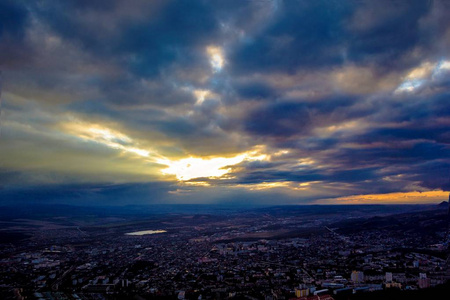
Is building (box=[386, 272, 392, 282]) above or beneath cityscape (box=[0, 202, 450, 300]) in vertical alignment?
above

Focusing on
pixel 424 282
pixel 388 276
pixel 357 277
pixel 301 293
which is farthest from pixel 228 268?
pixel 424 282

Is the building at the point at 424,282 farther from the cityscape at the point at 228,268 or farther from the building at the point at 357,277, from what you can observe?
the building at the point at 357,277

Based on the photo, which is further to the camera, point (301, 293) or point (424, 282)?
point (424, 282)

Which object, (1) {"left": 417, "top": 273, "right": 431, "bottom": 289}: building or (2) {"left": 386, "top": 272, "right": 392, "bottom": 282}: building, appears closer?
(1) {"left": 417, "top": 273, "right": 431, "bottom": 289}: building

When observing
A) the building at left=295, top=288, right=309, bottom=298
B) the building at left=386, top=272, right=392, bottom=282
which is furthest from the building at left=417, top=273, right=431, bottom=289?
the building at left=295, top=288, right=309, bottom=298

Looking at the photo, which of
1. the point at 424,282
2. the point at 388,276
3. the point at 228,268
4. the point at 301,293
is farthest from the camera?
the point at 228,268

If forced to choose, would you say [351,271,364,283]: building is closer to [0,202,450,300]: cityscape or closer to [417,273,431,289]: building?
[0,202,450,300]: cityscape

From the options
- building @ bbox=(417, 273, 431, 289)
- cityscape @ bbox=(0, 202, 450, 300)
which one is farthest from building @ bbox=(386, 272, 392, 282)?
building @ bbox=(417, 273, 431, 289)

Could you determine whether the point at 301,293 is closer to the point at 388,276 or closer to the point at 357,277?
the point at 357,277

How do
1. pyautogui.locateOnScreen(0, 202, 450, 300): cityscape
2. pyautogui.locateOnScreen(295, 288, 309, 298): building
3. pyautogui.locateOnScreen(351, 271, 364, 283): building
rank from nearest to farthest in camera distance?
pyautogui.locateOnScreen(295, 288, 309, 298): building
pyautogui.locateOnScreen(0, 202, 450, 300): cityscape
pyautogui.locateOnScreen(351, 271, 364, 283): building

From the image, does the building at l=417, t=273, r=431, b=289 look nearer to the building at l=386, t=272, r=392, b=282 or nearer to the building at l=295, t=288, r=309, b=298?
the building at l=386, t=272, r=392, b=282

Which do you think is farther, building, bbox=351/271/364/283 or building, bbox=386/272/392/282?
building, bbox=351/271/364/283

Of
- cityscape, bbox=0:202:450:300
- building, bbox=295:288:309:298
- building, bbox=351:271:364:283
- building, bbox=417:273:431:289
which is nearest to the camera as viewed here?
building, bbox=295:288:309:298

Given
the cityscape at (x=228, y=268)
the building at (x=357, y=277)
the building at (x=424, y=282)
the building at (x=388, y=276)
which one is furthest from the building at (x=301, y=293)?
the building at (x=424, y=282)
